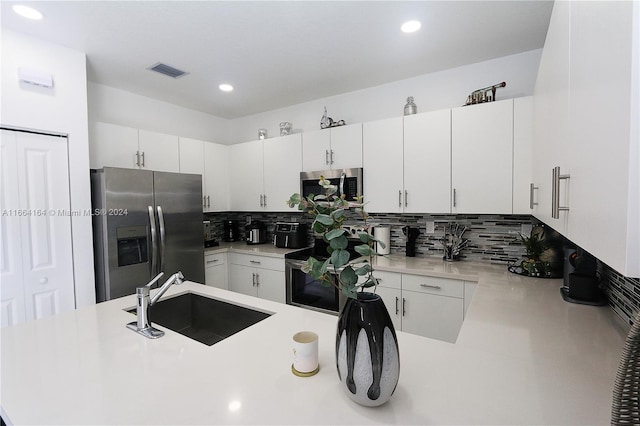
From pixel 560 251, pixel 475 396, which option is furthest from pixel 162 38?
pixel 560 251

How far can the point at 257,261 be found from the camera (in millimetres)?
3254

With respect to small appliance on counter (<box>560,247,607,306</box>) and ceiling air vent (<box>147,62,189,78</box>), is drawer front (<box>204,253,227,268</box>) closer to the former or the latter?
ceiling air vent (<box>147,62,189,78</box>)

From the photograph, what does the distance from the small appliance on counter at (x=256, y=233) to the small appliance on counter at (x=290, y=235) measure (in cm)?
45

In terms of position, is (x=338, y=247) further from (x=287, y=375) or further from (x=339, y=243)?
(x=287, y=375)

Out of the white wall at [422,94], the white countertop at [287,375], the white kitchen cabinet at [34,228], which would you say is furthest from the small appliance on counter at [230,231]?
the white countertop at [287,375]

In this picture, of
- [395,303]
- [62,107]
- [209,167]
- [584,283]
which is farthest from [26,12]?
[584,283]

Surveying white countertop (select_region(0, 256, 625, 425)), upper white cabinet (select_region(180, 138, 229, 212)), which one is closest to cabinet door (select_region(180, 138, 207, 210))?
upper white cabinet (select_region(180, 138, 229, 212))

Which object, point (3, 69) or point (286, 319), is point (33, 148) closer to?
point (3, 69)

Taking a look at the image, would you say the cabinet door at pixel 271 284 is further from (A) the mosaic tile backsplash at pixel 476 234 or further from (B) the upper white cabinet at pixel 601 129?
(B) the upper white cabinet at pixel 601 129

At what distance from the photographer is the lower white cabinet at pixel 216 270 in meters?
3.25

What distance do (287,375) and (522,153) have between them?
2223 mm

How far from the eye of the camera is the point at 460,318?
2115mm

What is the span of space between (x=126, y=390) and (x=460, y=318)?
2.06m

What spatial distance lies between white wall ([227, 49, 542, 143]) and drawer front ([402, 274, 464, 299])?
160 centimetres
